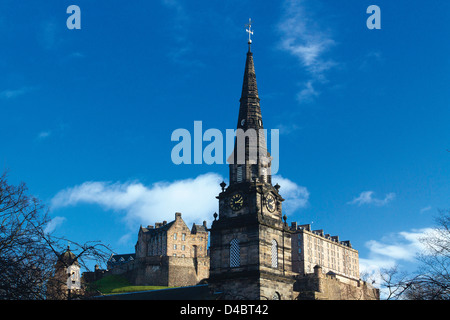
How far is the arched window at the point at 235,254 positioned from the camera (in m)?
47.4

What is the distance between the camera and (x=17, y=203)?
22.0 m

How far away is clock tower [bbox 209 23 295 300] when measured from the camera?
4616 cm

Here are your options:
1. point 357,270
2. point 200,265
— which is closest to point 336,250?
point 357,270

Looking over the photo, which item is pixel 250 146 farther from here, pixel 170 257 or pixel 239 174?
pixel 170 257

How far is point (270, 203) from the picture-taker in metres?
49.9

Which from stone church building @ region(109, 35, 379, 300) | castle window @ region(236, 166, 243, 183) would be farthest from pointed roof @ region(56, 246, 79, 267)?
castle window @ region(236, 166, 243, 183)

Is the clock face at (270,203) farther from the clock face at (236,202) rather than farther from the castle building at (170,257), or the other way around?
the castle building at (170,257)

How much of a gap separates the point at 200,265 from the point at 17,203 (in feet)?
328

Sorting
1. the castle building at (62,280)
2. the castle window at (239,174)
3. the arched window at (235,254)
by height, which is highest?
the castle window at (239,174)

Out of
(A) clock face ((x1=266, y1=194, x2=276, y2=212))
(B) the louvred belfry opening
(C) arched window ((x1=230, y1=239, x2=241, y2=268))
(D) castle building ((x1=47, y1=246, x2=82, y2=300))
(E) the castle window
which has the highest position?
(B) the louvred belfry opening

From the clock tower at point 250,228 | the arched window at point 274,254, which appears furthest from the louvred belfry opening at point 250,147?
the arched window at point 274,254

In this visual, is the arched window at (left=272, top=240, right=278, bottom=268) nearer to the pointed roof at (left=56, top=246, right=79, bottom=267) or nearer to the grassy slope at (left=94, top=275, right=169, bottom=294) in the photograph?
the pointed roof at (left=56, top=246, right=79, bottom=267)

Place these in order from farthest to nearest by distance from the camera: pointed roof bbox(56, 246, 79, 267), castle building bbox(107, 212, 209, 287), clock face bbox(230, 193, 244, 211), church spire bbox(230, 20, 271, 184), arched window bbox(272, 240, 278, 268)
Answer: castle building bbox(107, 212, 209, 287) → church spire bbox(230, 20, 271, 184) → clock face bbox(230, 193, 244, 211) → arched window bbox(272, 240, 278, 268) → pointed roof bbox(56, 246, 79, 267)

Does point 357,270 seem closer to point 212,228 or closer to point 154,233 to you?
point 154,233
